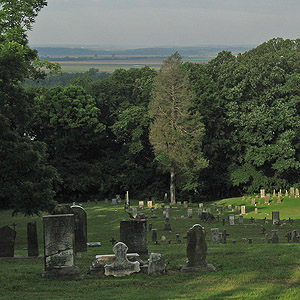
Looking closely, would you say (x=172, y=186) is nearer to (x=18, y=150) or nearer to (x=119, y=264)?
(x=18, y=150)

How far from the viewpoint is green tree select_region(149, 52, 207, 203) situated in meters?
44.7

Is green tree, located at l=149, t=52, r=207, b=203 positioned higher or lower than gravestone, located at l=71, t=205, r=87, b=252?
higher

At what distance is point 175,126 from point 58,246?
101 feet

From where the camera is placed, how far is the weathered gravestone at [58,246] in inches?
600

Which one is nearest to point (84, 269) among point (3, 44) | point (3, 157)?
point (3, 157)

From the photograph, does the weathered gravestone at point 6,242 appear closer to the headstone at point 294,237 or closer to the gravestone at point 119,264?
the gravestone at point 119,264

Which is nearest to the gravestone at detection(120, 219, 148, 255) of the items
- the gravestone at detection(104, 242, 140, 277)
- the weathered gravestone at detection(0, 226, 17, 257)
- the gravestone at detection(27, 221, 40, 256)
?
the gravestone at detection(104, 242, 140, 277)

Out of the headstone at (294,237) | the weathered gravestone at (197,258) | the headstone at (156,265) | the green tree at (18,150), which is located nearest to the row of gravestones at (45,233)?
the headstone at (156,265)

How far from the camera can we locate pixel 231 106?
48938 millimetres

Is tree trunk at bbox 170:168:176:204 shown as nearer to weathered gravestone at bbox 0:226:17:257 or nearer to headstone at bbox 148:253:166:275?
weathered gravestone at bbox 0:226:17:257

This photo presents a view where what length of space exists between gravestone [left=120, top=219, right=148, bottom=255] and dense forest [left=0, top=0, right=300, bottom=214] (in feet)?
89.0

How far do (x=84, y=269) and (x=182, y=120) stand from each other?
30.4 m

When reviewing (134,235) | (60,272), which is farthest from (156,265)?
(60,272)

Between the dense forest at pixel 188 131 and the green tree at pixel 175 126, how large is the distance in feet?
0.38
